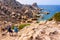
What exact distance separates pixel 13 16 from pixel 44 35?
44.4m

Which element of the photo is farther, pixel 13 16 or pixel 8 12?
pixel 8 12

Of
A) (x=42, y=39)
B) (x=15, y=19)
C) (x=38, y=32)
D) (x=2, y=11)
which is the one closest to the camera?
(x=42, y=39)

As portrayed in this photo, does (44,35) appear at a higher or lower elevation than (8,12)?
higher

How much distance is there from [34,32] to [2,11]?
4795 cm

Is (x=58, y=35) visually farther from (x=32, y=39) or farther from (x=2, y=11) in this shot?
(x=2, y=11)

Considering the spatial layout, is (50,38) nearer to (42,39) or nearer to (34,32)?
(42,39)

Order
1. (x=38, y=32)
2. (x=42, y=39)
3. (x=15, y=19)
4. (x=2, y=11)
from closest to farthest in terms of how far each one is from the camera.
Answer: (x=42, y=39) → (x=38, y=32) → (x=15, y=19) → (x=2, y=11)

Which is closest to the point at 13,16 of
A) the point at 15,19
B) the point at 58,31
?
the point at 15,19

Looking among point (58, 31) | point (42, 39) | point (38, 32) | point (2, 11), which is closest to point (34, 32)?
point (38, 32)

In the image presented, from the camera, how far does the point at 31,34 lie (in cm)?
1488

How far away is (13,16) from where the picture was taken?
58.5m

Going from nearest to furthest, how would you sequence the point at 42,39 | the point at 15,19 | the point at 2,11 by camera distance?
the point at 42,39 < the point at 15,19 < the point at 2,11

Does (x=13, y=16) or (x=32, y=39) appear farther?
(x=13, y=16)

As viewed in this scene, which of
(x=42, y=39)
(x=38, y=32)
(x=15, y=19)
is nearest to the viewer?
(x=42, y=39)
